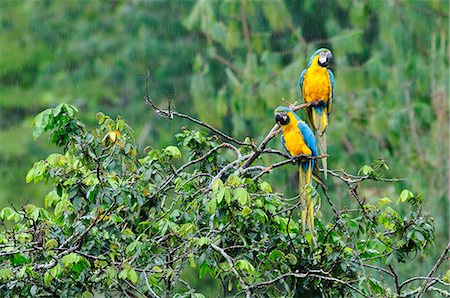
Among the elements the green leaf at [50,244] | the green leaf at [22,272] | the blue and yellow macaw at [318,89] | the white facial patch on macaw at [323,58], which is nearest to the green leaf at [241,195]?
the green leaf at [50,244]

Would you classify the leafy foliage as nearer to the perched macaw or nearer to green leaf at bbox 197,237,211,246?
green leaf at bbox 197,237,211,246

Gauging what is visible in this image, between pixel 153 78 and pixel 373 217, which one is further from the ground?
pixel 373 217

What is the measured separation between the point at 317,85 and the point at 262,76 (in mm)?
4688

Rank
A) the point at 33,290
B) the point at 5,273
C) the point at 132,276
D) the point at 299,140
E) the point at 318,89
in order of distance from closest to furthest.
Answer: the point at 132,276 < the point at 5,273 < the point at 33,290 < the point at 299,140 < the point at 318,89

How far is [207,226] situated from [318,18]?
7.63 meters

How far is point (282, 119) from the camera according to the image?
13.0 feet

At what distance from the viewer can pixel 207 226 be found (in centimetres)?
373

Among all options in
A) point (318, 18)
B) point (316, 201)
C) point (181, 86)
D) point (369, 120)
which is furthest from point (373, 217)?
point (181, 86)

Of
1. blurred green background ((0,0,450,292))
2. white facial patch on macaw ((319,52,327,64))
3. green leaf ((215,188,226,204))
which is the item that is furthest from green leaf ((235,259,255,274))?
blurred green background ((0,0,450,292))

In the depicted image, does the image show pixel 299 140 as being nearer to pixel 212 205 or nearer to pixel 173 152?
pixel 173 152

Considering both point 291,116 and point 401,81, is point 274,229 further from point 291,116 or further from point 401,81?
point 401,81

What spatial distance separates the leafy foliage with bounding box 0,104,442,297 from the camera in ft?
11.4

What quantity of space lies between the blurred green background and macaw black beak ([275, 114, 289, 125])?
4.07 metres

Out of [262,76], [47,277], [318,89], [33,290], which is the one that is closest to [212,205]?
[47,277]
